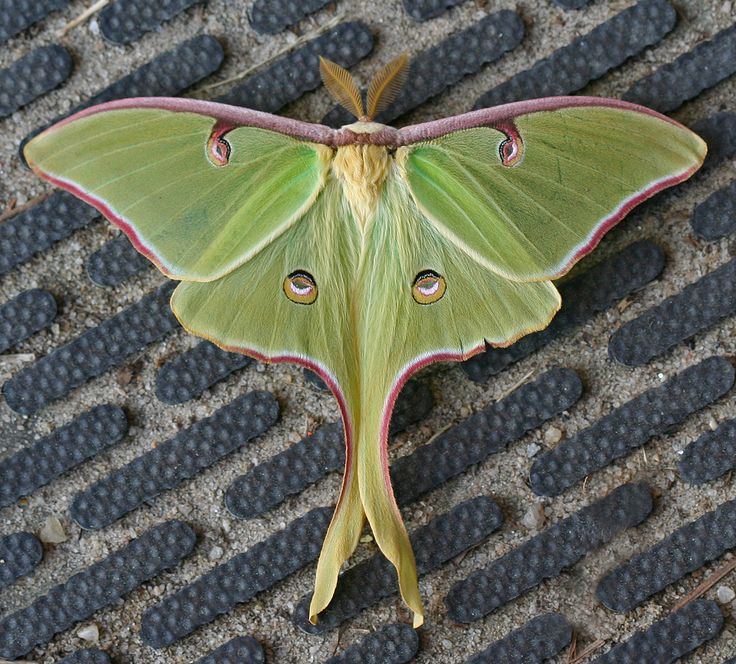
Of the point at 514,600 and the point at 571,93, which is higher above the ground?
the point at 571,93

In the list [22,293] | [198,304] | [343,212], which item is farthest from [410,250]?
[22,293]

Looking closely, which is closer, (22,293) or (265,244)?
(265,244)

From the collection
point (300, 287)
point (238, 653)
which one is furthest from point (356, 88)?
point (238, 653)

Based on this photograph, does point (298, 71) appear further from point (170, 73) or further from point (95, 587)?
point (95, 587)

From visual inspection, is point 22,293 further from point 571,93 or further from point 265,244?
point 571,93

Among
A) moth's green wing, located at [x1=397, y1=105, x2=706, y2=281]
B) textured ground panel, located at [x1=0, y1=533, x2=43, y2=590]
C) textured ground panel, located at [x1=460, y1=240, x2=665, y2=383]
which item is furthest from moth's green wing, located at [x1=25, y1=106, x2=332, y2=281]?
textured ground panel, located at [x1=0, y1=533, x2=43, y2=590]

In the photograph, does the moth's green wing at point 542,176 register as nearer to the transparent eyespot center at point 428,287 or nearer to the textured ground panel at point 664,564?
the transparent eyespot center at point 428,287

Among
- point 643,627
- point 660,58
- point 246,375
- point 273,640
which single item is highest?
point 660,58
